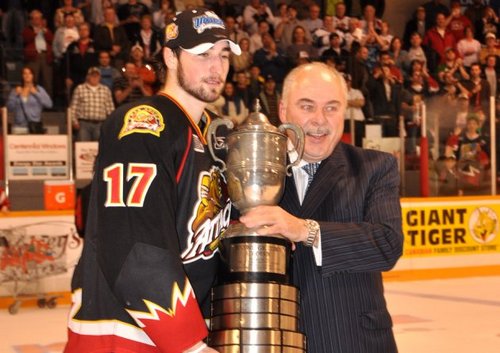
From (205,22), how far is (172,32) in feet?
0.35

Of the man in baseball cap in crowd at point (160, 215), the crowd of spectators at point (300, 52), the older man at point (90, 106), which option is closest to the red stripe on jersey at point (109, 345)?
the man in baseball cap in crowd at point (160, 215)

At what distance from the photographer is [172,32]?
276cm

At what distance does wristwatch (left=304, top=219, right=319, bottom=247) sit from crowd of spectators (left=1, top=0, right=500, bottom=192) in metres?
7.59

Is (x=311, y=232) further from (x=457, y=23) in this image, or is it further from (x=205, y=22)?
(x=457, y=23)

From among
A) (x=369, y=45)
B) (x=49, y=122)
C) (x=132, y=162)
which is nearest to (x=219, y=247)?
(x=132, y=162)

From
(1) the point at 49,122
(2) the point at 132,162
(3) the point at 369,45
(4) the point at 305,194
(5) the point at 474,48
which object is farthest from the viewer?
(5) the point at 474,48

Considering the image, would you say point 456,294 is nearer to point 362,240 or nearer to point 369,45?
point 369,45

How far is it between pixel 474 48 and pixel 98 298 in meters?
15.0

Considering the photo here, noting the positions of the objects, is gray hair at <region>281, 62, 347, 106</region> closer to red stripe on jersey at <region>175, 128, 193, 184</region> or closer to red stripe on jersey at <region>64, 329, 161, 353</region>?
red stripe on jersey at <region>175, 128, 193, 184</region>

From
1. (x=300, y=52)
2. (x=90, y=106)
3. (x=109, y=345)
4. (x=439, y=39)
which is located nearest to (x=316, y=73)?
(x=109, y=345)

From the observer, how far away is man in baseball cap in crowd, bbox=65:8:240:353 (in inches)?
95.8

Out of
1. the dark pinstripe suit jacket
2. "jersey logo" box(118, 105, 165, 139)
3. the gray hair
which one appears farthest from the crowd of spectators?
"jersey logo" box(118, 105, 165, 139)

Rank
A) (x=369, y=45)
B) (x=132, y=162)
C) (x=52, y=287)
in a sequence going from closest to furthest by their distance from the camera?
(x=132, y=162) → (x=52, y=287) → (x=369, y=45)

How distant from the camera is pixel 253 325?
2.59 metres
